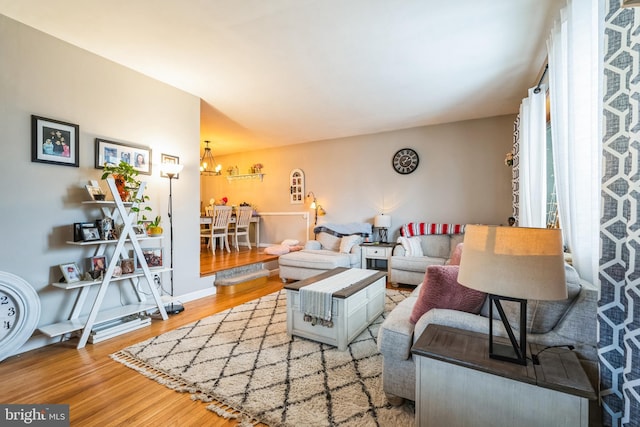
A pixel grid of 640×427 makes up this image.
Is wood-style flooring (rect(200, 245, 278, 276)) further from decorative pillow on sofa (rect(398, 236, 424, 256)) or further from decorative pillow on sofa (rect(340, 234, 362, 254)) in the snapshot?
decorative pillow on sofa (rect(398, 236, 424, 256))

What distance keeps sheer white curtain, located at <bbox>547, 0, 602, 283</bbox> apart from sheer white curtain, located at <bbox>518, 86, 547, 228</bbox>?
102 centimetres

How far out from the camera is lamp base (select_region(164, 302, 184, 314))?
309 centimetres

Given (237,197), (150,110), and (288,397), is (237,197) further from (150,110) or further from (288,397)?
(288,397)

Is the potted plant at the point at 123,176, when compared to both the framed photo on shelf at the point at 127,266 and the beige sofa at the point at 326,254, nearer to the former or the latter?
the framed photo on shelf at the point at 127,266

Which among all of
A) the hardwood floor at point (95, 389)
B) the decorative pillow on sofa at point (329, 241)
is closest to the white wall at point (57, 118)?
the hardwood floor at point (95, 389)

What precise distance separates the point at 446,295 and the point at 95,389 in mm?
2251

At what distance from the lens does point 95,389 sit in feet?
5.80

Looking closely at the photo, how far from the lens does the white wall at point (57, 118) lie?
221 centimetres

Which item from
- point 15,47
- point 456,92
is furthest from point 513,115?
point 15,47

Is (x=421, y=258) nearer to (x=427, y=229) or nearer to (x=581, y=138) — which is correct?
(x=427, y=229)

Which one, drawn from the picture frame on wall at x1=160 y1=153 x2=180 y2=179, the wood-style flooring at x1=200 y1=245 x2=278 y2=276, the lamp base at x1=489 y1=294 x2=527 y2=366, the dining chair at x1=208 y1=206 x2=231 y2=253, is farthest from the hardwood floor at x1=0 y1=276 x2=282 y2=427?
the dining chair at x1=208 y1=206 x2=231 y2=253

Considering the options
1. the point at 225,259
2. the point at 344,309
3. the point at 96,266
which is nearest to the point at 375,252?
the point at 344,309

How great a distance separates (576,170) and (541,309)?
2.81 ft

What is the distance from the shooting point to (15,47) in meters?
2.23
